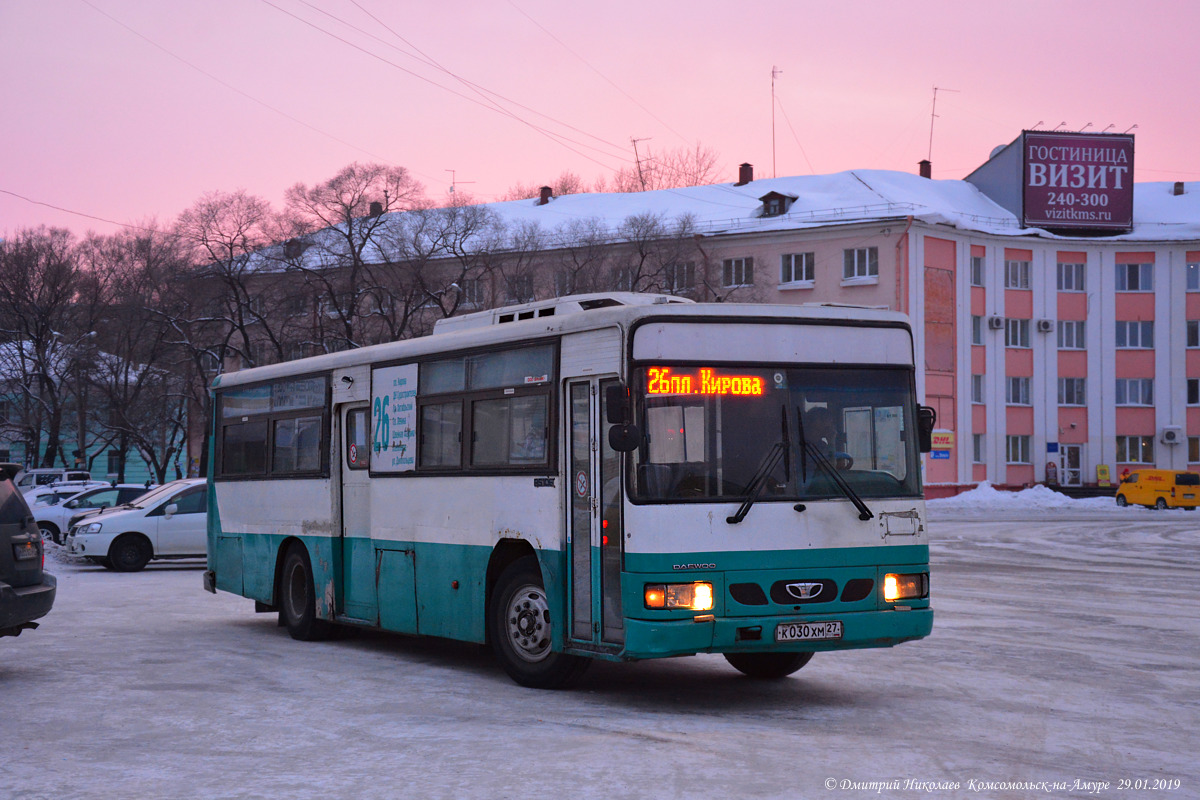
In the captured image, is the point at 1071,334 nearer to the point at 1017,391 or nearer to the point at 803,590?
the point at 1017,391

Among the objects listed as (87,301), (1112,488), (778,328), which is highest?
(87,301)

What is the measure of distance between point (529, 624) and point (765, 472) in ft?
7.34

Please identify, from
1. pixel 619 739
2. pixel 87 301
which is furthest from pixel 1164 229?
pixel 619 739

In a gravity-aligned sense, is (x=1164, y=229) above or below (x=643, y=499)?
above

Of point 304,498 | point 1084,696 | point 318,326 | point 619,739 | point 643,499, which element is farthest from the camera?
point 318,326

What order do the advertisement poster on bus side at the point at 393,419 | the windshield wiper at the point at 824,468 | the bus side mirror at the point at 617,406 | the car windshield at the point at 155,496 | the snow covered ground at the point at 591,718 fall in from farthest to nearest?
the car windshield at the point at 155,496 < the advertisement poster on bus side at the point at 393,419 < the windshield wiper at the point at 824,468 < the bus side mirror at the point at 617,406 < the snow covered ground at the point at 591,718

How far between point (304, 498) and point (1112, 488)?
2104 inches

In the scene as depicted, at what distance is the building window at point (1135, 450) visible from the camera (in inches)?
2480

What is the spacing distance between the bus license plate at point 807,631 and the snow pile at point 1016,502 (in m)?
43.6

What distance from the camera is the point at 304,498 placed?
45.3ft

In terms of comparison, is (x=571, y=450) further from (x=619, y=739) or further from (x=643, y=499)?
(x=619, y=739)

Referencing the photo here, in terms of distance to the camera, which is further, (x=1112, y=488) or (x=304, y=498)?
(x=1112, y=488)

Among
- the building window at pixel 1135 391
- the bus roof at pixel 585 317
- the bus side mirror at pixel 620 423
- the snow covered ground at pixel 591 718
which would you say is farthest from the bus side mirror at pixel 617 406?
the building window at pixel 1135 391

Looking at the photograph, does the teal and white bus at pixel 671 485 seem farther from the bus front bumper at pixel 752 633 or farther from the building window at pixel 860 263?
the building window at pixel 860 263
